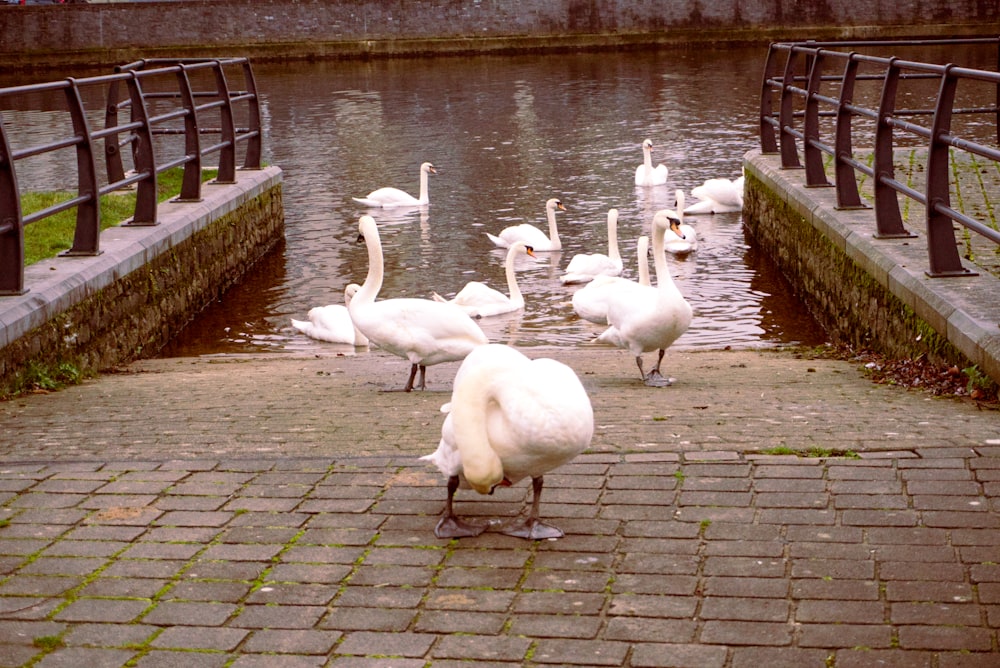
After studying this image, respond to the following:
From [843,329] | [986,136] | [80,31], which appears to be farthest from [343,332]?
[80,31]

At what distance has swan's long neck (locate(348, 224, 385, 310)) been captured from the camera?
888cm

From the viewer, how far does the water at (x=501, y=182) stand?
456 inches

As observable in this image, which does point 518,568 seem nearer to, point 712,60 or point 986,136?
point 986,136

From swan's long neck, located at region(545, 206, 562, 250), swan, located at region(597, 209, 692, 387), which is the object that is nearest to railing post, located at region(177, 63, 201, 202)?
swan's long neck, located at region(545, 206, 562, 250)

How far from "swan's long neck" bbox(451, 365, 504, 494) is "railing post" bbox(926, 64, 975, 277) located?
12.1ft

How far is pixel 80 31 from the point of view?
43.1m

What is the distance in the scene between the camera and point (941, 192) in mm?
7488

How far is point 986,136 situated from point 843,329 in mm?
11441

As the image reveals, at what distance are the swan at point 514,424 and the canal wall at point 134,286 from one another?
381cm

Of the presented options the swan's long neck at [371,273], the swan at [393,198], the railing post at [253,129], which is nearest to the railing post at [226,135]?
the railing post at [253,129]

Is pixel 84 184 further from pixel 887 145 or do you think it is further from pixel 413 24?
pixel 413 24

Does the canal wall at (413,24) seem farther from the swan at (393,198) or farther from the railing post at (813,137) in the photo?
the railing post at (813,137)

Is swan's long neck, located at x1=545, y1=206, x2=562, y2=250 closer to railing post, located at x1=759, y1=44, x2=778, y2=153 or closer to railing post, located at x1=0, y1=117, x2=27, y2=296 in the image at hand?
railing post, located at x1=759, y1=44, x2=778, y2=153

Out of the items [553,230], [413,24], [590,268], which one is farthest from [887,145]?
[413,24]
